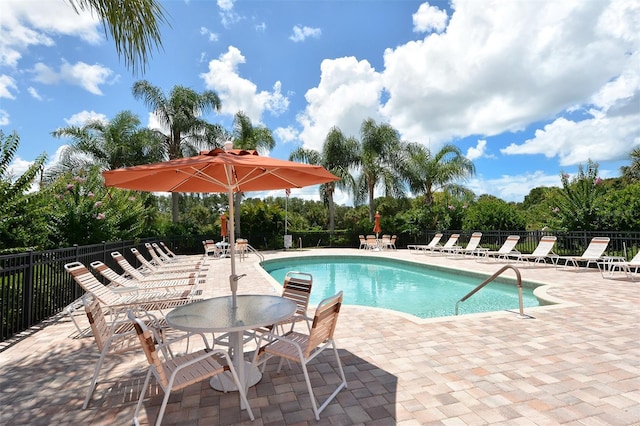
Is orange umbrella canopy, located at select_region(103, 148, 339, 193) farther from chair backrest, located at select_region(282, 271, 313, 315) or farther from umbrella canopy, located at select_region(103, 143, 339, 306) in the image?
chair backrest, located at select_region(282, 271, 313, 315)

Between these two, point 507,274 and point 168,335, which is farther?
point 507,274

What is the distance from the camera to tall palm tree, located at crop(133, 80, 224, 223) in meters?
21.2

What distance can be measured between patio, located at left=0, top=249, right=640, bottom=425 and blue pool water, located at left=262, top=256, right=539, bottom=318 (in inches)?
100

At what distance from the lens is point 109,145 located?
20469 millimetres

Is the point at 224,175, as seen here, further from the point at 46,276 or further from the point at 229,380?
the point at 46,276

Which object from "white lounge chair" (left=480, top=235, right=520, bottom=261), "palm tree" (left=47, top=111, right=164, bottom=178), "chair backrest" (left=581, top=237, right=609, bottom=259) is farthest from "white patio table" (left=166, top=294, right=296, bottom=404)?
"palm tree" (left=47, top=111, right=164, bottom=178)

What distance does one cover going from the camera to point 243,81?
17.4 metres

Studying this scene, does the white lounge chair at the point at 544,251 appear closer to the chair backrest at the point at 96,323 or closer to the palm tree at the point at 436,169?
the palm tree at the point at 436,169

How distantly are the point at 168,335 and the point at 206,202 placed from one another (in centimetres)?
5218

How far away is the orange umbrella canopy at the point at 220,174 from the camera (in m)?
3.33

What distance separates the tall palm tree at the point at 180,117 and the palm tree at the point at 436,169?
1361 cm

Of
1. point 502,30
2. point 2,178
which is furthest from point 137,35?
point 502,30

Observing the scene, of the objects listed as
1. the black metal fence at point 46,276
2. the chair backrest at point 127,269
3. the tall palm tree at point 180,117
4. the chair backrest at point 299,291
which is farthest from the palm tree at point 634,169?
the chair backrest at point 127,269

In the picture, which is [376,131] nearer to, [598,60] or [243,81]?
[243,81]
